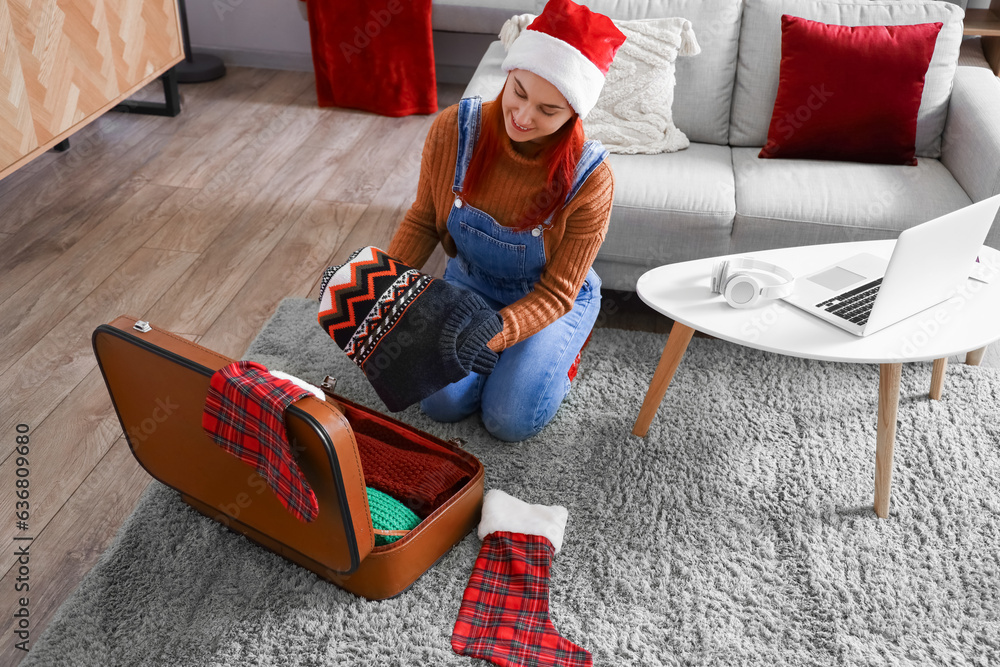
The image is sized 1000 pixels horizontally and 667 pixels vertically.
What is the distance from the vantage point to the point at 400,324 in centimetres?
144

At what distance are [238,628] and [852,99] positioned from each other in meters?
2.04

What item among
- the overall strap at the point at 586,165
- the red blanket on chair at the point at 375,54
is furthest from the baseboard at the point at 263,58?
the overall strap at the point at 586,165

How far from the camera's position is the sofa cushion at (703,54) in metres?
2.43

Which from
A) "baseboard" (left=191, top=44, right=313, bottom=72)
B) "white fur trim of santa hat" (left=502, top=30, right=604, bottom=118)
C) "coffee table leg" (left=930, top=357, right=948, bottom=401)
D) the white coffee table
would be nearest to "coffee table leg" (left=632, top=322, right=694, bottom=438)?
the white coffee table

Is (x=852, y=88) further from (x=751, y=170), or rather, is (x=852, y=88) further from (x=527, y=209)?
(x=527, y=209)

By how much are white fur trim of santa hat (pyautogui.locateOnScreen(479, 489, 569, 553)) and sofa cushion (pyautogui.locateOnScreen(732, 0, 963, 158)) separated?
4.74 ft

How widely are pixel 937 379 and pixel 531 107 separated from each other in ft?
4.21

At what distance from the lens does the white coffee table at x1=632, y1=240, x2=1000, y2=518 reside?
1561 mm

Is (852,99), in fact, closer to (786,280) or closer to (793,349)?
(786,280)

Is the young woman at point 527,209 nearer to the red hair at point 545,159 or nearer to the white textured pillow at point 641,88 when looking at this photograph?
the red hair at point 545,159

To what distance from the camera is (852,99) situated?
2264mm

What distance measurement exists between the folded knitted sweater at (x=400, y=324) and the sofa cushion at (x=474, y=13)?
2.24 metres

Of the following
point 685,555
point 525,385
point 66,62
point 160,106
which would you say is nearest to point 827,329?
point 685,555

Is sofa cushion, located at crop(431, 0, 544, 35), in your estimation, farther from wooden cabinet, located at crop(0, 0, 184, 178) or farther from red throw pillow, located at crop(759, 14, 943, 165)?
red throw pillow, located at crop(759, 14, 943, 165)
